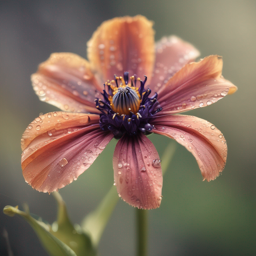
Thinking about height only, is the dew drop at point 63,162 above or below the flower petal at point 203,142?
below

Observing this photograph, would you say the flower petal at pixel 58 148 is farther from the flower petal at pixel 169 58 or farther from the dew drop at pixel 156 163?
the flower petal at pixel 169 58

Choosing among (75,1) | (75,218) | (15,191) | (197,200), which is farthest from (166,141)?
(75,1)

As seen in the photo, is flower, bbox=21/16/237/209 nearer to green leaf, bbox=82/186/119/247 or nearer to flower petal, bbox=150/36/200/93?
flower petal, bbox=150/36/200/93

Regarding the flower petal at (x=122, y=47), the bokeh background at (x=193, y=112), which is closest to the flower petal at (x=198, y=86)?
the flower petal at (x=122, y=47)

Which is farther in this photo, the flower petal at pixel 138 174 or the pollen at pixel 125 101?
the pollen at pixel 125 101

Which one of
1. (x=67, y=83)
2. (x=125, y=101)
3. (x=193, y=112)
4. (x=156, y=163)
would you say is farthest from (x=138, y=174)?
(x=193, y=112)

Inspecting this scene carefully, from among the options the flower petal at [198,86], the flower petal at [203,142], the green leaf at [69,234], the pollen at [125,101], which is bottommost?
the green leaf at [69,234]
